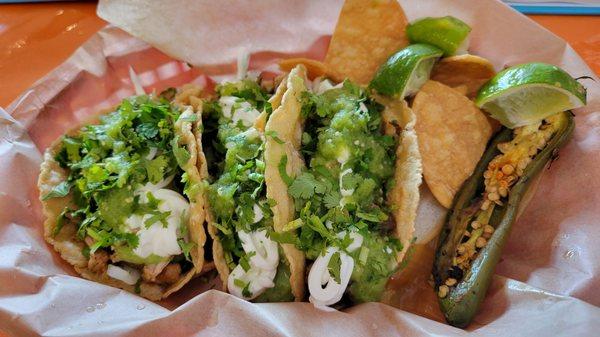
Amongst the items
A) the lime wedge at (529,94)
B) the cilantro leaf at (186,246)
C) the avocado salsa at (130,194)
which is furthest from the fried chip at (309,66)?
the cilantro leaf at (186,246)

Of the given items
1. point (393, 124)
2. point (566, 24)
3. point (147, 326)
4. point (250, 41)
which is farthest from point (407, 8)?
point (147, 326)

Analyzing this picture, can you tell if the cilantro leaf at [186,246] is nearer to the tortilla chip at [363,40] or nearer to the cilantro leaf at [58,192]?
the cilantro leaf at [58,192]

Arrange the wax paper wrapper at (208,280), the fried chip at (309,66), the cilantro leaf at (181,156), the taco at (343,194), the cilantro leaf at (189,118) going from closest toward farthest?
the wax paper wrapper at (208,280) < the taco at (343,194) < the cilantro leaf at (181,156) < the cilantro leaf at (189,118) < the fried chip at (309,66)

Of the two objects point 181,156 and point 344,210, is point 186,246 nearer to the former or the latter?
point 181,156

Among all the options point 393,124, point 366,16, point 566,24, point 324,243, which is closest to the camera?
point 324,243

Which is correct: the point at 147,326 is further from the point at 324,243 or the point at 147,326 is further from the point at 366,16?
the point at 366,16

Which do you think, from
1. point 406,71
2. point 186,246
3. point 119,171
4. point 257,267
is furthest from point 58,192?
point 406,71
